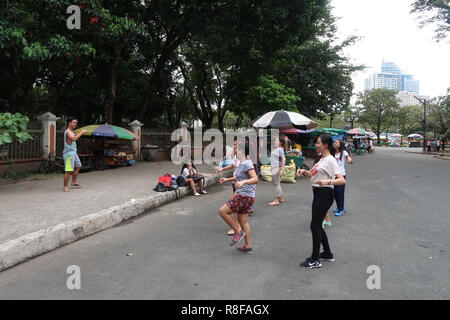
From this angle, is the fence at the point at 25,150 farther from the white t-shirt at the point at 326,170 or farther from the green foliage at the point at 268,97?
the green foliage at the point at 268,97

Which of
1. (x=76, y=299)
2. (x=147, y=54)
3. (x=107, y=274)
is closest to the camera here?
(x=76, y=299)

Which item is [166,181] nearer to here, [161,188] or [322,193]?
[161,188]

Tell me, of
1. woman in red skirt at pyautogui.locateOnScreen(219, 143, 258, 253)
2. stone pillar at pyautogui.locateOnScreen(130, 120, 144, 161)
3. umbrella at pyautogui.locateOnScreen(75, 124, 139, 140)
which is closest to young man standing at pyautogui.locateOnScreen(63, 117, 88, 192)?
umbrella at pyautogui.locateOnScreen(75, 124, 139, 140)

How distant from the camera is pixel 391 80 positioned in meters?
121

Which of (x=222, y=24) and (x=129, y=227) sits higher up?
(x=222, y=24)

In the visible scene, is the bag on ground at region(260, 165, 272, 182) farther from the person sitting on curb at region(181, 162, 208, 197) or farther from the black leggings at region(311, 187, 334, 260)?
the black leggings at region(311, 187, 334, 260)

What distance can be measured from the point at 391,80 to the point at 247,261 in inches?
5396

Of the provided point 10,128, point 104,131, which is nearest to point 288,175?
point 104,131

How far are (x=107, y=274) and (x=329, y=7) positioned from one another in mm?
25921

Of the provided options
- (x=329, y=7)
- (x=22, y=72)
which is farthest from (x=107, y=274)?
(x=329, y=7)

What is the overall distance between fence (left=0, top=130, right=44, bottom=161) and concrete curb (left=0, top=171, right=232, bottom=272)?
20.5 ft

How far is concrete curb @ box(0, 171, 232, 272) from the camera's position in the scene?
3748 mm

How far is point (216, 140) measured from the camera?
866 inches
